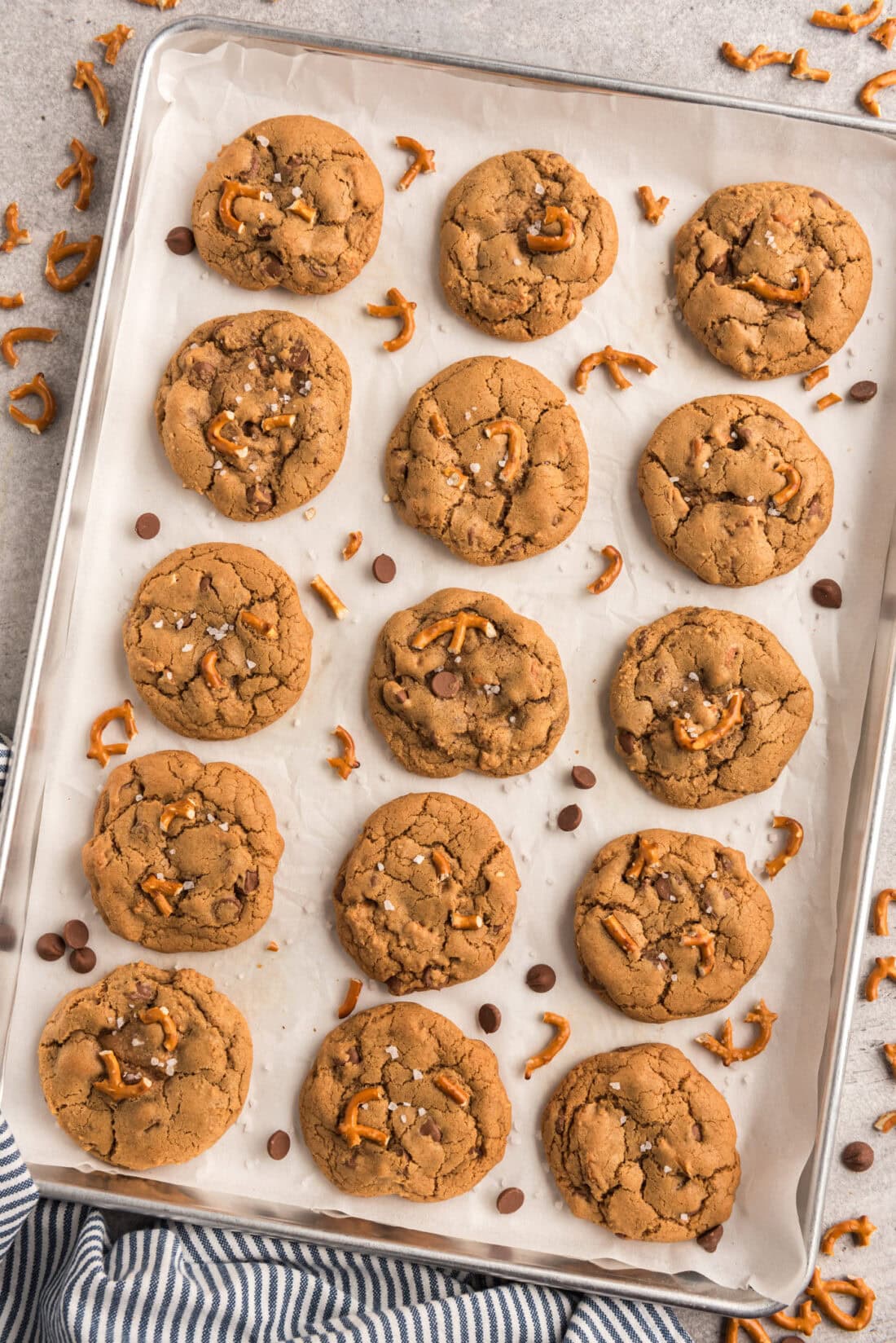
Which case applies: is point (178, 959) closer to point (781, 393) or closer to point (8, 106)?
point (781, 393)

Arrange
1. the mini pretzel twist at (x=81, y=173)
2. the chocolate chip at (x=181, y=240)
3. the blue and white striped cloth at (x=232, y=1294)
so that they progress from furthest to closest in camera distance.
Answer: the mini pretzel twist at (x=81, y=173)
the chocolate chip at (x=181, y=240)
the blue and white striped cloth at (x=232, y=1294)

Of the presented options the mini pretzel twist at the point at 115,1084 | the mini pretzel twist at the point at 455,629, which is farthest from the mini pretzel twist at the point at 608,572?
the mini pretzel twist at the point at 115,1084

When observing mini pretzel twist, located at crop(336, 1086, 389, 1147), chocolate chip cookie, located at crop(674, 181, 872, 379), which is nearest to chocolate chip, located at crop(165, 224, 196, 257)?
chocolate chip cookie, located at crop(674, 181, 872, 379)

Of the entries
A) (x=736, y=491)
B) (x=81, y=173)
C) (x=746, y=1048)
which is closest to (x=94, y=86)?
(x=81, y=173)

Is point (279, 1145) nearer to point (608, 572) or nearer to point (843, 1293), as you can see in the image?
point (843, 1293)

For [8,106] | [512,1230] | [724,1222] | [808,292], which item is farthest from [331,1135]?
[8,106]

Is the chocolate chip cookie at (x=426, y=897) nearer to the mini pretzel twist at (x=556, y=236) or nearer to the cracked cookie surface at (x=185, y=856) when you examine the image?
the cracked cookie surface at (x=185, y=856)

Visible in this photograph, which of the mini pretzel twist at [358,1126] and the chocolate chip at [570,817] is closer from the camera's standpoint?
the mini pretzel twist at [358,1126]
